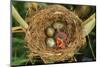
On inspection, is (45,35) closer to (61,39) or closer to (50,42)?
(50,42)

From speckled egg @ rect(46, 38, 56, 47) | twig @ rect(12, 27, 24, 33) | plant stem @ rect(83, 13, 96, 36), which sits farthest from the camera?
plant stem @ rect(83, 13, 96, 36)

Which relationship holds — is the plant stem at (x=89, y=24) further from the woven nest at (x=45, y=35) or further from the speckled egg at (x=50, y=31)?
the speckled egg at (x=50, y=31)

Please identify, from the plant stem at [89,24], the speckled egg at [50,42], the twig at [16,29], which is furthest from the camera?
the plant stem at [89,24]

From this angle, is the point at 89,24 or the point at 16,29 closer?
the point at 16,29

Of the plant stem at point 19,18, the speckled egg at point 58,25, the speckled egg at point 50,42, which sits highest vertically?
the plant stem at point 19,18

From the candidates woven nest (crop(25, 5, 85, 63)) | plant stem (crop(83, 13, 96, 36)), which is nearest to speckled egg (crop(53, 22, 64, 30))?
woven nest (crop(25, 5, 85, 63))

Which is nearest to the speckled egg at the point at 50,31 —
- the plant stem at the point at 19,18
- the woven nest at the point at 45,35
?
the woven nest at the point at 45,35

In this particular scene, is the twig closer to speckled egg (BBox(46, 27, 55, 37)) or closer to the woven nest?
the woven nest

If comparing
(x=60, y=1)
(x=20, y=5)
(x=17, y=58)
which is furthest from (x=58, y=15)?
(x=17, y=58)

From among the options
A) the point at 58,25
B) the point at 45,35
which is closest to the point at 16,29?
the point at 45,35
